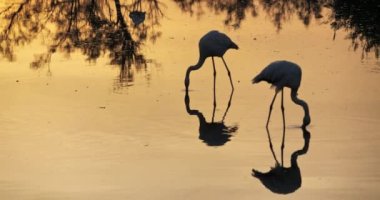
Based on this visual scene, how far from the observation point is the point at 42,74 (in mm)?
14641

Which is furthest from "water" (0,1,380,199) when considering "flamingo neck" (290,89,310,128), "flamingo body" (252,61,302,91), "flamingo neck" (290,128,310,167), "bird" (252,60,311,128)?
"flamingo body" (252,61,302,91)

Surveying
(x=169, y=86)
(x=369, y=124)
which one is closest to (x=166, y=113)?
(x=169, y=86)

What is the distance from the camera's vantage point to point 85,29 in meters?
19.0

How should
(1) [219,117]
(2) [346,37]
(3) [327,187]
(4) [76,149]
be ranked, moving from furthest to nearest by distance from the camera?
(2) [346,37] → (1) [219,117] → (4) [76,149] → (3) [327,187]

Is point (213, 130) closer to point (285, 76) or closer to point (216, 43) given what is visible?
point (285, 76)

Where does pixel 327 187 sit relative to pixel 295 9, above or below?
below

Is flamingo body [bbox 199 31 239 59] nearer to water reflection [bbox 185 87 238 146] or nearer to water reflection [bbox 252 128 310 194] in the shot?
water reflection [bbox 185 87 238 146]

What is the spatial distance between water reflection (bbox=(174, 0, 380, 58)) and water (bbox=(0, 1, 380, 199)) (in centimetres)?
16

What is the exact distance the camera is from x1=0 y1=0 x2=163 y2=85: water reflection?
16359 mm

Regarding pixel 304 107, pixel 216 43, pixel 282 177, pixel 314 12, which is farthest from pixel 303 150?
pixel 314 12

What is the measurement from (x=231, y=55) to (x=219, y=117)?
4396mm

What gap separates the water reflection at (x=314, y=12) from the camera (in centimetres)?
1723

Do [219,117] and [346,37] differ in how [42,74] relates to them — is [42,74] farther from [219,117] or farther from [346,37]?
[346,37]

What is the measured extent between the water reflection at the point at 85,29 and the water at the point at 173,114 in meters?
0.07
